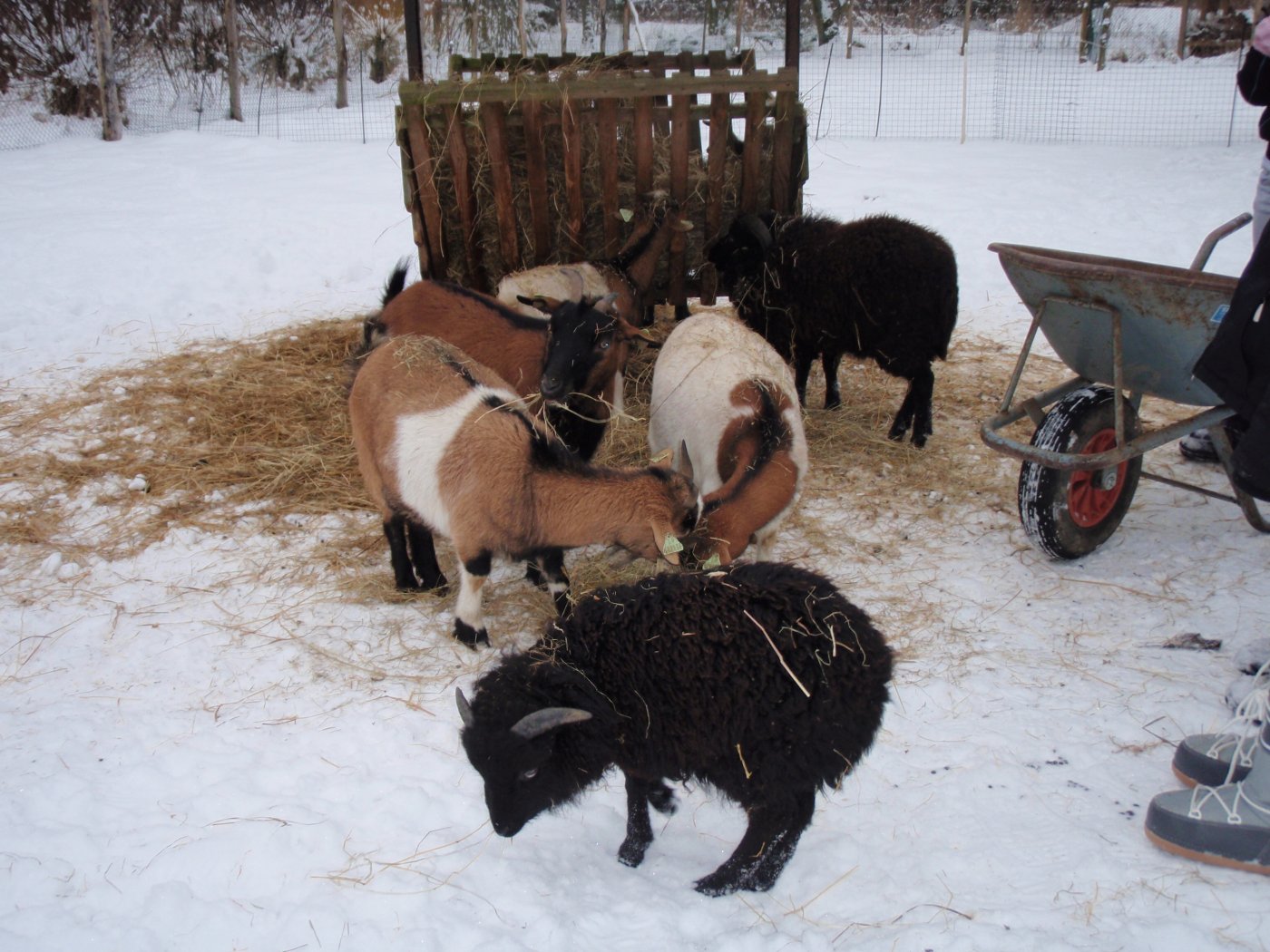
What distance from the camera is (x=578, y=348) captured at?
221 inches

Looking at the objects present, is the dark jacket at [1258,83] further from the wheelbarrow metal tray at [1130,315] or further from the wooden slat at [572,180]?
the wooden slat at [572,180]

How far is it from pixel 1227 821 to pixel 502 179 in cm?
589

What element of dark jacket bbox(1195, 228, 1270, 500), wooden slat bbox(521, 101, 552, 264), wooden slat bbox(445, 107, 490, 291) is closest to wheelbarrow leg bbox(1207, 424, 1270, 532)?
dark jacket bbox(1195, 228, 1270, 500)

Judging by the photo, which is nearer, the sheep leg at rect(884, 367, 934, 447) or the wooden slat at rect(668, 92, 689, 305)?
the sheep leg at rect(884, 367, 934, 447)

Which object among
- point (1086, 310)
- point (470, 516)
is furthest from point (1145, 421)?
point (470, 516)

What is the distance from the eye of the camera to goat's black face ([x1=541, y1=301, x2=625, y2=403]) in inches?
216

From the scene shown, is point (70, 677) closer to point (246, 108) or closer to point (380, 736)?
point (380, 736)

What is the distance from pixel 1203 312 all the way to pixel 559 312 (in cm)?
344

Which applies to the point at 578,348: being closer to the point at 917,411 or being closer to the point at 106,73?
the point at 917,411

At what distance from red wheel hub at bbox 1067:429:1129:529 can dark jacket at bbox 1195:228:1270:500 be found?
1.32 m

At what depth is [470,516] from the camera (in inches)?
162

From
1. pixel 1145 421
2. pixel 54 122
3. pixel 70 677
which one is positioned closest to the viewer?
pixel 70 677

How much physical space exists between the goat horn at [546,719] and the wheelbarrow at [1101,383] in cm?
244

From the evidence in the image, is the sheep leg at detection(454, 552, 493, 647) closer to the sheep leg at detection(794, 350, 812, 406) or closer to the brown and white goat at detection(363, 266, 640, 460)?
the brown and white goat at detection(363, 266, 640, 460)
